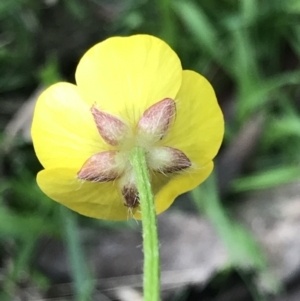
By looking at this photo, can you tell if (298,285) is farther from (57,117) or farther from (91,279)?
(57,117)

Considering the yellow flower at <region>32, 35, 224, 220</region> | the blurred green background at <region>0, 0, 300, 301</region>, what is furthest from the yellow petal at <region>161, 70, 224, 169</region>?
the blurred green background at <region>0, 0, 300, 301</region>

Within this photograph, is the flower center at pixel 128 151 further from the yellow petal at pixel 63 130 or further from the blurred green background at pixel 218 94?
the blurred green background at pixel 218 94

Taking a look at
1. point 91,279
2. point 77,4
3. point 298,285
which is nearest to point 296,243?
point 298,285

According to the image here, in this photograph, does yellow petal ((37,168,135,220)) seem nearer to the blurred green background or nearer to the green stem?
the green stem

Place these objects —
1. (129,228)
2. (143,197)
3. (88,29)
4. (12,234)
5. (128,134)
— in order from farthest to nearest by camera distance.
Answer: (88,29), (129,228), (12,234), (128,134), (143,197)

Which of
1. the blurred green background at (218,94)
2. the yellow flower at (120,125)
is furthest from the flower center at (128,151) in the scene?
the blurred green background at (218,94)

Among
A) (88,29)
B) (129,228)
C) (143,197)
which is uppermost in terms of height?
(88,29)

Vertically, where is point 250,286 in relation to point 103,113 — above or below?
above
